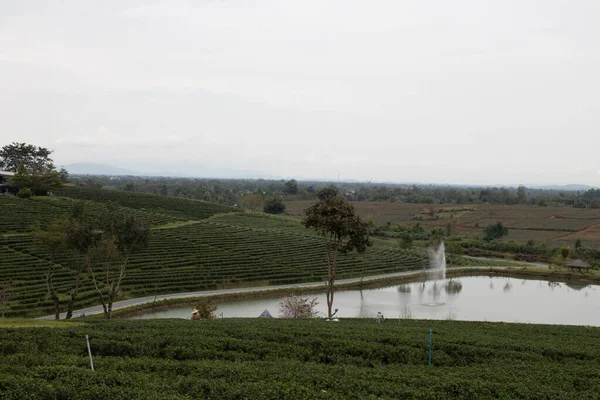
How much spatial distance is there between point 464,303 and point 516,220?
8026 centimetres

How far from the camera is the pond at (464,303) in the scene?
34.4 metres

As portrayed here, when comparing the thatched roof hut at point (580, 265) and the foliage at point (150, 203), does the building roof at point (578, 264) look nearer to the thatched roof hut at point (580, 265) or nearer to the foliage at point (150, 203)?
the thatched roof hut at point (580, 265)

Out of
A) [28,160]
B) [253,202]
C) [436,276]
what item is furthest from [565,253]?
[28,160]

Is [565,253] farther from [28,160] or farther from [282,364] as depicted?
[28,160]

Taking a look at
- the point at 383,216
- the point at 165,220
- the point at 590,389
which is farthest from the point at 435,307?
the point at 383,216

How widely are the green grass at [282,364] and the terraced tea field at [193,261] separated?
20848 mm

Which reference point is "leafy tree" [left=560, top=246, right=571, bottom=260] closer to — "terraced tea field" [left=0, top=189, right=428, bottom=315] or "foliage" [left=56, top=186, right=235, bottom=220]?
"terraced tea field" [left=0, top=189, right=428, bottom=315]

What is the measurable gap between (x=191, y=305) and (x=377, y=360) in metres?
25.2

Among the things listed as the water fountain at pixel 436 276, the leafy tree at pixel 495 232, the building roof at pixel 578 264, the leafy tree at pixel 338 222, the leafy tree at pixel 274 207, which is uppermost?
the leafy tree at pixel 338 222

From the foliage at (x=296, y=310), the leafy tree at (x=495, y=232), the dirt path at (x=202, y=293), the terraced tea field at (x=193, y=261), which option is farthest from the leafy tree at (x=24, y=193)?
the leafy tree at (x=495, y=232)

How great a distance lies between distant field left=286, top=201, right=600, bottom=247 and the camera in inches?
3487

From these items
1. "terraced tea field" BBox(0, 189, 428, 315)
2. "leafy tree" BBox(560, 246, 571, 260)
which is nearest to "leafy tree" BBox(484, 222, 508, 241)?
"leafy tree" BBox(560, 246, 571, 260)

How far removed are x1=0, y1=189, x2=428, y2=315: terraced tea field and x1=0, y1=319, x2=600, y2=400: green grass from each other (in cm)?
2085

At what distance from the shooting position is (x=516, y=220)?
110 metres
